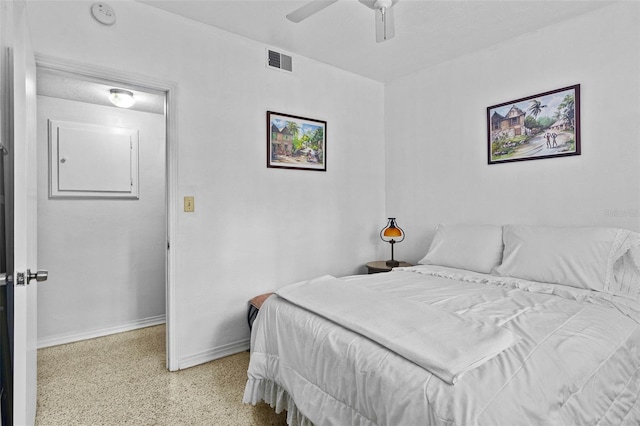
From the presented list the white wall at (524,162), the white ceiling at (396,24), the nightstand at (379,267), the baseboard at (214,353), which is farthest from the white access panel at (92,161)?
the white wall at (524,162)

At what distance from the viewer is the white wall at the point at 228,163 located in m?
2.33

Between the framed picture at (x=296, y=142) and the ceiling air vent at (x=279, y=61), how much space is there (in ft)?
1.32

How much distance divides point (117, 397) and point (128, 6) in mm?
2508

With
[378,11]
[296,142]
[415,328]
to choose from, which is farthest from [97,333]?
[378,11]

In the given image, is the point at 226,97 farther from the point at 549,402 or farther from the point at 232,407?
the point at 549,402

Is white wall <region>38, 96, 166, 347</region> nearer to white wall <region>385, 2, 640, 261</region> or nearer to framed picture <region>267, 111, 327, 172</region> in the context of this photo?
framed picture <region>267, 111, 327, 172</region>

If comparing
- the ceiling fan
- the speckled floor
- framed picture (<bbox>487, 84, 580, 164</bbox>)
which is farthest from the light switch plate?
framed picture (<bbox>487, 84, 580, 164</bbox>)

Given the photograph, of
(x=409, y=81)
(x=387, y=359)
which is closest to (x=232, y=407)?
(x=387, y=359)

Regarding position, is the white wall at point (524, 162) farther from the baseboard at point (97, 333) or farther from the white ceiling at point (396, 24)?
the baseboard at point (97, 333)

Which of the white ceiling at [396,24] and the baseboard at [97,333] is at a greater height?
the white ceiling at [396,24]

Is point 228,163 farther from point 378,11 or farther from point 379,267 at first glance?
point 379,267

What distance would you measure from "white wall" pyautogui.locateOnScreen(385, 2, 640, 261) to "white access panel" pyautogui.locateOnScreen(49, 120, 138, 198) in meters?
2.68

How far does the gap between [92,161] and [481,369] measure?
3.60 meters

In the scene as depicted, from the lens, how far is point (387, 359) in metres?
1.26
